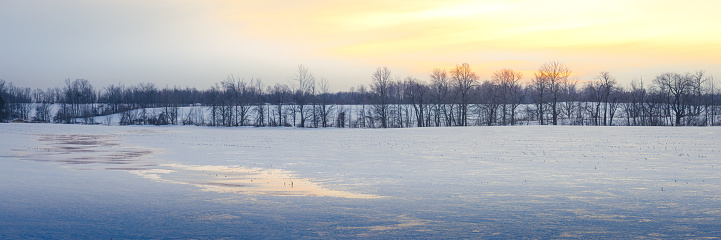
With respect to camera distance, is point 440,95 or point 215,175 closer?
point 215,175

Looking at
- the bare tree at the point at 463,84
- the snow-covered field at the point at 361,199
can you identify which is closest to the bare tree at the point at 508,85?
the bare tree at the point at 463,84

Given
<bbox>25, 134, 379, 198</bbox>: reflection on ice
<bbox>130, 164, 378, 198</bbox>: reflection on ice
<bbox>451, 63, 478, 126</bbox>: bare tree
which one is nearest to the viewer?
<bbox>130, 164, 378, 198</bbox>: reflection on ice

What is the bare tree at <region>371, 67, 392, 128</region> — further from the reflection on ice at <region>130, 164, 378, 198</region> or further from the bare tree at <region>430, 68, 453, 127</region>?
the reflection on ice at <region>130, 164, 378, 198</region>

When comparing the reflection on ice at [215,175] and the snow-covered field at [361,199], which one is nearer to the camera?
the snow-covered field at [361,199]

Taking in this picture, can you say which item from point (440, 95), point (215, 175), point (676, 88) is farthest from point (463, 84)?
point (215, 175)

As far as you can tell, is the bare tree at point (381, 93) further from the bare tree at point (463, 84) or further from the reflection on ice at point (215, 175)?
the reflection on ice at point (215, 175)

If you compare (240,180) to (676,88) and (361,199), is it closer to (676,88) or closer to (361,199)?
(361,199)

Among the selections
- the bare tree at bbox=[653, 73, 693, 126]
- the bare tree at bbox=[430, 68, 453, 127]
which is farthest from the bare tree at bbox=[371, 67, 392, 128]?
the bare tree at bbox=[653, 73, 693, 126]

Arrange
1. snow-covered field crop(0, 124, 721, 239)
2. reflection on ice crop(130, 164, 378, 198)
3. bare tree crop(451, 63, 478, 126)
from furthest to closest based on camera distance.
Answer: bare tree crop(451, 63, 478, 126), reflection on ice crop(130, 164, 378, 198), snow-covered field crop(0, 124, 721, 239)

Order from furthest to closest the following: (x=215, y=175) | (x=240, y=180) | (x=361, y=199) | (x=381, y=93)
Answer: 1. (x=381, y=93)
2. (x=215, y=175)
3. (x=240, y=180)
4. (x=361, y=199)

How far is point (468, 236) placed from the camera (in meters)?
7.60

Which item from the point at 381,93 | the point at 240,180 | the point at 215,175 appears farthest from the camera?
the point at 381,93

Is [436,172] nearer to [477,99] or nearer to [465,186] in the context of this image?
[465,186]

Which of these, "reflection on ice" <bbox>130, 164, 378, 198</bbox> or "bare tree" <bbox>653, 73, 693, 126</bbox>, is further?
"bare tree" <bbox>653, 73, 693, 126</bbox>
